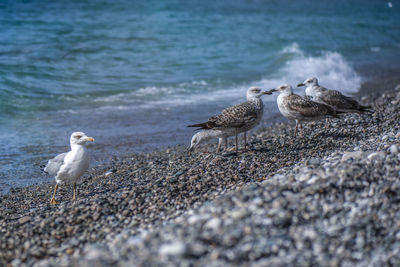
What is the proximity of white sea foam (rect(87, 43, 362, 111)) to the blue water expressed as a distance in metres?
0.04

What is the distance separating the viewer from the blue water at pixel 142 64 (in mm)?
10516

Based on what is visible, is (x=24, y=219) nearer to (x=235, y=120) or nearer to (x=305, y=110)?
(x=235, y=120)

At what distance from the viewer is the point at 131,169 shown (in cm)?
783

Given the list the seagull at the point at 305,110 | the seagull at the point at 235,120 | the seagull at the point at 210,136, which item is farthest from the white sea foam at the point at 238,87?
the seagull at the point at 235,120

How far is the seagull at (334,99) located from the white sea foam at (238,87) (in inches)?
152

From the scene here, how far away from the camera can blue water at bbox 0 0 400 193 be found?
34.5 feet

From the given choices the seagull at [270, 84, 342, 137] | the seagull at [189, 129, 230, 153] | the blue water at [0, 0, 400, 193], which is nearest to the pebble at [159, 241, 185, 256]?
the seagull at [189, 129, 230, 153]

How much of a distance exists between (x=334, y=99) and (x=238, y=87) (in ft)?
Result: 22.3

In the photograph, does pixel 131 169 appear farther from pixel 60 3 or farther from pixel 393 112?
pixel 60 3

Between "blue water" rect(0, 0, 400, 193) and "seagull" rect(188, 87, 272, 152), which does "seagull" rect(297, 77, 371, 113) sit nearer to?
"blue water" rect(0, 0, 400, 193)

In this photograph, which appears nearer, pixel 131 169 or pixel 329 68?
pixel 131 169

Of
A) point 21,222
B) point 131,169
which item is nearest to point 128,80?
point 131,169

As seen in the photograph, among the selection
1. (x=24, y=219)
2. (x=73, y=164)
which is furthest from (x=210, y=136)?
(x=24, y=219)

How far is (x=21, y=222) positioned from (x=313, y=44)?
21.4 meters
